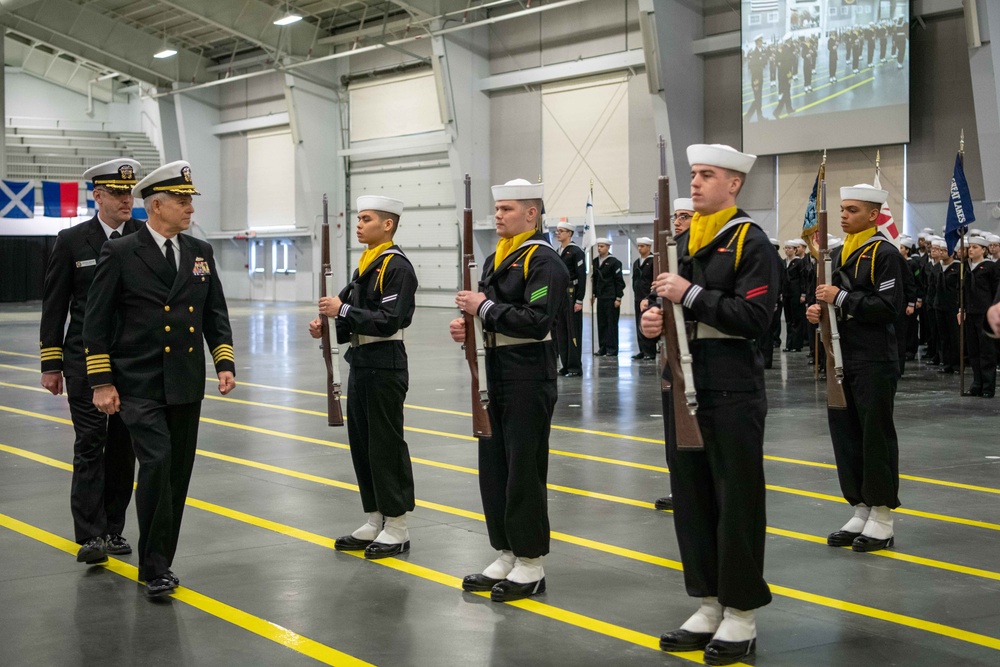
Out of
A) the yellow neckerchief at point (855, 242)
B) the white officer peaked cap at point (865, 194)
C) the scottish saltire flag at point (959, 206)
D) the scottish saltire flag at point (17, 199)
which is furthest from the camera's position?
the scottish saltire flag at point (17, 199)

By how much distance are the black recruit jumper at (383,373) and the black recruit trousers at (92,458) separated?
133 centimetres

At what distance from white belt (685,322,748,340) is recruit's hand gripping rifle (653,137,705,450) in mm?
116

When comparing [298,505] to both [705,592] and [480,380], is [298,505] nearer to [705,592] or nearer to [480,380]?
[480,380]

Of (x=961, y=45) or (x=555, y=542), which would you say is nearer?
(x=555, y=542)

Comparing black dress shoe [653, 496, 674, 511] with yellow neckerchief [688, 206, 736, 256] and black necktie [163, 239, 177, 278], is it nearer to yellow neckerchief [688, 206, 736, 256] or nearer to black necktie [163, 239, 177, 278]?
yellow neckerchief [688, 206, 736, 256]

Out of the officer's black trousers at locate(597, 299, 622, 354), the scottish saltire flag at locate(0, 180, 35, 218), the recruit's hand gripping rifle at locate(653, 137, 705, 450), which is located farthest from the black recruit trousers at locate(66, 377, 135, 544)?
the scottish saltire flag at locate(0, 180, 35, 218)

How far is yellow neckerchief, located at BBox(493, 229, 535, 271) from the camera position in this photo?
5621 mm

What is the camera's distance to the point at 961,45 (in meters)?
23.9

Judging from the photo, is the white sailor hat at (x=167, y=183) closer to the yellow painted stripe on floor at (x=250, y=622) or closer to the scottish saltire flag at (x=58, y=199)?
the yellow painted stripe on floor at (x=250, y=622)

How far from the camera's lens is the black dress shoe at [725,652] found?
14.8 feet

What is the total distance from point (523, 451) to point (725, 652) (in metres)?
1.39

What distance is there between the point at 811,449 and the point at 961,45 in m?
17.2

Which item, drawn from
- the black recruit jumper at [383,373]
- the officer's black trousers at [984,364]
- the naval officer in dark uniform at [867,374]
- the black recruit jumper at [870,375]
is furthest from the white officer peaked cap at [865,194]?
the officer's black trousers at [984,364]

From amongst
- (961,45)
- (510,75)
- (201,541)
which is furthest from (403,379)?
(510,75)
